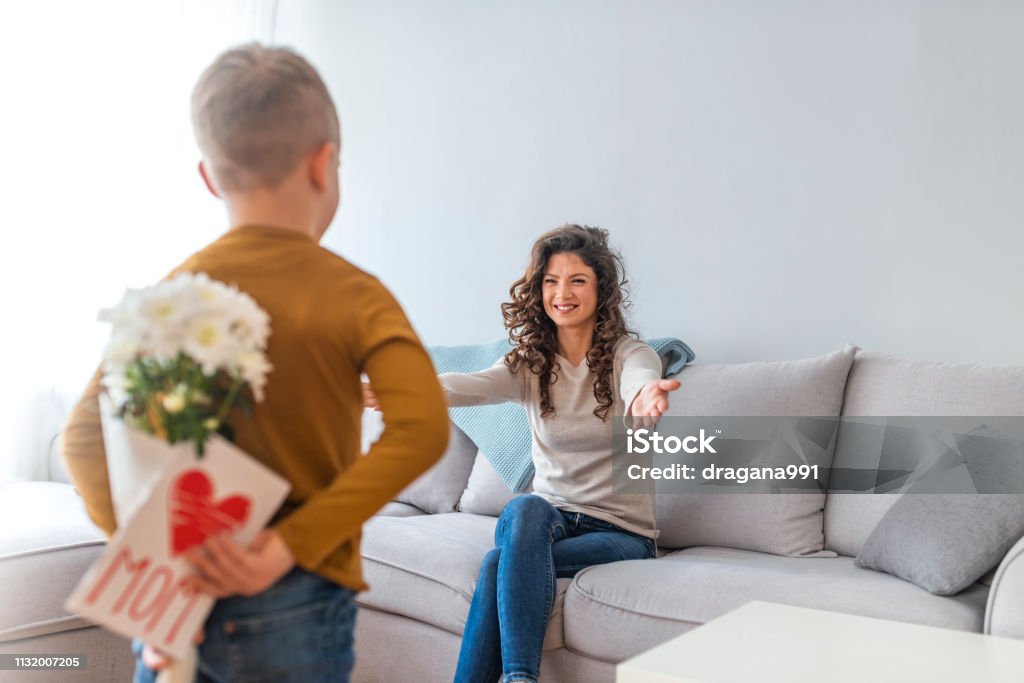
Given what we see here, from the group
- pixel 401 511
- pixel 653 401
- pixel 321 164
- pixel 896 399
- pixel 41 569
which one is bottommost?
pixel 401 511

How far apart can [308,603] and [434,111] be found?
299 centimetres

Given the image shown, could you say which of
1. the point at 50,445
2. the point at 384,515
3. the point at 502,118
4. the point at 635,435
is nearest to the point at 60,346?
the point at 50,445

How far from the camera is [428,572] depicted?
228cm

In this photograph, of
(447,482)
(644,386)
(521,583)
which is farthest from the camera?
(447,482)

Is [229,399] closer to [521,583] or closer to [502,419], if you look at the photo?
[521,583]

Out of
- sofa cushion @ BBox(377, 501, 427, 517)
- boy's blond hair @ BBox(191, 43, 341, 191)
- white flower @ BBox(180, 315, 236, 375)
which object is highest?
boy's blond hair @ BBox(191, 43, 341, 191)

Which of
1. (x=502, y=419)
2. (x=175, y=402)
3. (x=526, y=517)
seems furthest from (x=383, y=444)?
(x=502, y=419)

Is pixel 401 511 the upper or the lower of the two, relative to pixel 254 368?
lower

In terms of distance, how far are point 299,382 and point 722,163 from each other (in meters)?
2.28

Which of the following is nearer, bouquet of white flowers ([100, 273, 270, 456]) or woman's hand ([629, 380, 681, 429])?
bouquet of white flowers ([100, 273, 270, 456])

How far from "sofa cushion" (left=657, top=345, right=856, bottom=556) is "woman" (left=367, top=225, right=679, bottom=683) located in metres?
0.16

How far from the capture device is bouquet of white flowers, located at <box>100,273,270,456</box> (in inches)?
31.6

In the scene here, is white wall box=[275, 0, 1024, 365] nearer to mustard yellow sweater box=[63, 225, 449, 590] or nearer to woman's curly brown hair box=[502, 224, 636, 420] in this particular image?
woman's curly brown hair box=[502, 224, 636, 420]

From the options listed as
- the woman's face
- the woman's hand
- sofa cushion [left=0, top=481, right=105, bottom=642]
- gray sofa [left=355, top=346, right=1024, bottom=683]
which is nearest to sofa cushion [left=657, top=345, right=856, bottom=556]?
gray sofa [left=355, top=346, right=1024, bottom=683]
